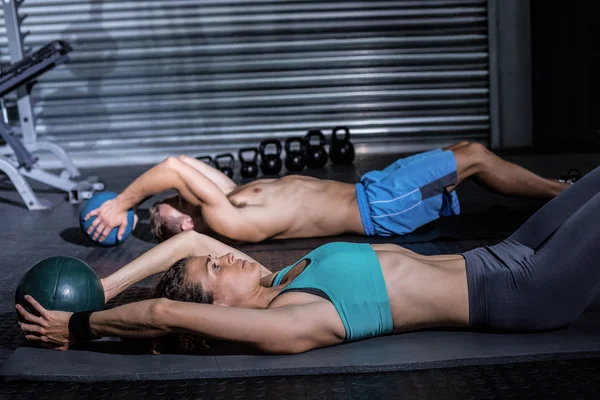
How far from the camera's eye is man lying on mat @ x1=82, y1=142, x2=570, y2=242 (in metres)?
3.88

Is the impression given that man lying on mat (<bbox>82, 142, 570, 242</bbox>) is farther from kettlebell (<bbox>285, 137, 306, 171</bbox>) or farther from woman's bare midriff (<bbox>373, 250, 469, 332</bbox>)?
kettlebell (<bbox>285, 137, 306, 171</bbox>)

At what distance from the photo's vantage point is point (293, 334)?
2258mm

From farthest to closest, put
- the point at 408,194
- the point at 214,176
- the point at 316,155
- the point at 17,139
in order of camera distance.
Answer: the point at 316,155, the point at 17,139, the point at 214,176, the point at 408,194

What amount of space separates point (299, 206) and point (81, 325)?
1737 mm

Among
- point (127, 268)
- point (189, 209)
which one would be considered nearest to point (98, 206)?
point (189, 209)

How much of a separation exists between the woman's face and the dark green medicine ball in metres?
0.42

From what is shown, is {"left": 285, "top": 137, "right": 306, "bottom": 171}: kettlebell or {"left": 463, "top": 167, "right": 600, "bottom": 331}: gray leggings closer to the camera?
{"left": 463, "top": 167, "right": 600, "bottom": 331}: gray leggings

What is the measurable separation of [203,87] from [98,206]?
4105 millimetres

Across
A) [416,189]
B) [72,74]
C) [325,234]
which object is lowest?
[325,234]

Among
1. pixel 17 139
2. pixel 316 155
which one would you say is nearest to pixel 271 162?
pixel 316 155

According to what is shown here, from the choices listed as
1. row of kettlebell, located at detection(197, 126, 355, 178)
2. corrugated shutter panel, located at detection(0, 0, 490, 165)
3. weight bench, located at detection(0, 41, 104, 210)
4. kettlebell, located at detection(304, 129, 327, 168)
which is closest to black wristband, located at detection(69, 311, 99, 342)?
weight bench, located at detection(0, 41, 104, 210)

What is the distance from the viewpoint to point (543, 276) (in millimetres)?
2348

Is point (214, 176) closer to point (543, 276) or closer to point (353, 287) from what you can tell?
point (353, 287)

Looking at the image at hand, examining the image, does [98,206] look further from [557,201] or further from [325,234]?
[557,201]
